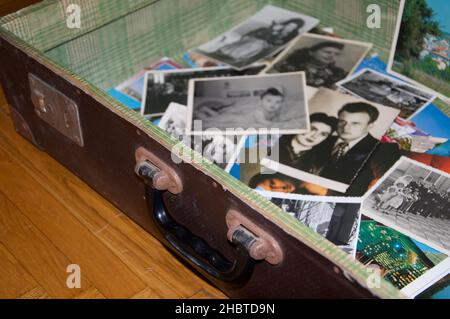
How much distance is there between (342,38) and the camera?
4.27ft

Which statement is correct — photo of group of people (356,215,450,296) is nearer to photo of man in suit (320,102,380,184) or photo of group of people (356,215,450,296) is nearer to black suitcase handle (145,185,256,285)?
photo of man in suit (320,102,380,184)

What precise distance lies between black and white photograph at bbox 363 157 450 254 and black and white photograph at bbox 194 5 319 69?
409mm

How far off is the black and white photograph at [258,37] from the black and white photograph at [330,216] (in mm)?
393

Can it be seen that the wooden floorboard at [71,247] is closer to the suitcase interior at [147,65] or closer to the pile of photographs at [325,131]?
the suitcase interior at [147,65]

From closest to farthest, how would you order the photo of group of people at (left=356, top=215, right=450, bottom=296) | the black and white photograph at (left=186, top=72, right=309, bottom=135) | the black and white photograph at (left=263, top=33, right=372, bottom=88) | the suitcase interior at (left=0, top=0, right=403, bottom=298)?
1. the suitcase interior at (left=0, top=0, right=403, bottom=298)
2. the photo of group of people at (left=356, top=215, right=450, bottom=296)
3. the black and white photograph at (left=186, top=72, right=309, bottom=135)
4. the black and white photograph at (left=263, top=33, right=372, bottom=88)

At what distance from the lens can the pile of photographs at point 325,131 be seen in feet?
3.04

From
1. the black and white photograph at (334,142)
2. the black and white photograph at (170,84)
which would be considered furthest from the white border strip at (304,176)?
the black and white photograph at (170,84)

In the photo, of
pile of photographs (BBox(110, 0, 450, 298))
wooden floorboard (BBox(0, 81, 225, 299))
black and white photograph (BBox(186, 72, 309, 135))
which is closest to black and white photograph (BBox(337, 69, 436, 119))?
pile of photographs (BBox(110, 0, 450, 298))

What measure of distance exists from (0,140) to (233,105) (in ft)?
1.55

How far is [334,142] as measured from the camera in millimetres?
1070

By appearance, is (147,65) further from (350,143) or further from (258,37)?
(350,143)

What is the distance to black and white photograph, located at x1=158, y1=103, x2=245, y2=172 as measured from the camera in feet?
3.44

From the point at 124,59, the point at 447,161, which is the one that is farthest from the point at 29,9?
the point at 447,161

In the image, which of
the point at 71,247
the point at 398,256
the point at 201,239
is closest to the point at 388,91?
the point at 398,256
